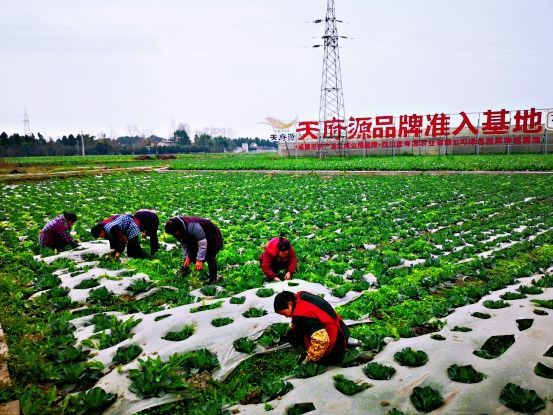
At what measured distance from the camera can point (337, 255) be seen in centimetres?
970

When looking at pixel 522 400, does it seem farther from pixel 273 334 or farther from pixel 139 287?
pixel 139 287

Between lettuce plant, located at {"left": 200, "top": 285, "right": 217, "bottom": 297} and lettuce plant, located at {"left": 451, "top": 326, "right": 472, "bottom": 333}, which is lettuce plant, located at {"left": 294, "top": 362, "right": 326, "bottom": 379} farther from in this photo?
lettuce plant, located at {"left": 200, "top": 285, "right": 217, "bottom": 297}

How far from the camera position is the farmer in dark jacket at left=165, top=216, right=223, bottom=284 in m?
7.51

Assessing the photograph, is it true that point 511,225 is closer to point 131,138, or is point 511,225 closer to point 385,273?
point 385,273

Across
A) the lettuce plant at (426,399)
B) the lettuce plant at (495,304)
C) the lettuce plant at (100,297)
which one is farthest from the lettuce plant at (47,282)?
the lettuce plant at (495,304)

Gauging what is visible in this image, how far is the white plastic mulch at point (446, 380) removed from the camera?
356 centimetres

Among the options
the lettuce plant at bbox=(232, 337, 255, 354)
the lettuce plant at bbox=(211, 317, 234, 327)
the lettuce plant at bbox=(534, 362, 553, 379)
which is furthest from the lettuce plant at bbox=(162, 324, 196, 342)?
the lettuce plant at bbox=(534, 362, 553, 379)

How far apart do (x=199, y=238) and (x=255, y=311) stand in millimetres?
2418

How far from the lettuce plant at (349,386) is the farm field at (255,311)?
2 cm

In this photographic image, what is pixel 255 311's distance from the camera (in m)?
5.89

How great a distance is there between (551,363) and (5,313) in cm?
809

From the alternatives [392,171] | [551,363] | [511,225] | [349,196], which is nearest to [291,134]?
[392,171]

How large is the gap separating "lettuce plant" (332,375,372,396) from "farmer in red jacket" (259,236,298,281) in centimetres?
358

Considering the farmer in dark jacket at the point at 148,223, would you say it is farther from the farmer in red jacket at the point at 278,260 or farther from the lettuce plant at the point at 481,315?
the lettuce plant at the point at 481,315
